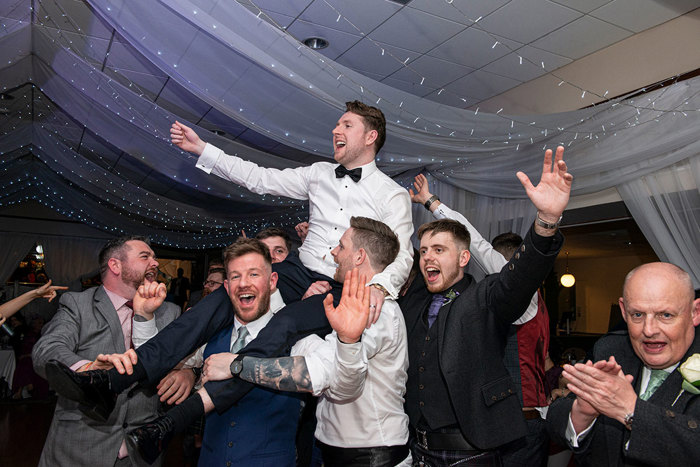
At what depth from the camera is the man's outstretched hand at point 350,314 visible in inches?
69.0

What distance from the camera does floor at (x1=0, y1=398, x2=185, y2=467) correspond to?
5533mm

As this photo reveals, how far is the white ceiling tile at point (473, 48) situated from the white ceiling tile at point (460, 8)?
9.1 inches

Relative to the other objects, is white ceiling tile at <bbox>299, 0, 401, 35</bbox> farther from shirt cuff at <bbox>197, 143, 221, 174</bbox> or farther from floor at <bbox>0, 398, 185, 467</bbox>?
floor at <bbox>0, 398, 185, 467</bbox>

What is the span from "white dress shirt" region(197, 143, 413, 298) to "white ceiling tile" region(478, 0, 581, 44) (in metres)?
1.98

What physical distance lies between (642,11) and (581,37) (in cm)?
49

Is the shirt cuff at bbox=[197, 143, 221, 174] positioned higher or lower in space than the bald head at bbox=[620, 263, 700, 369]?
higher

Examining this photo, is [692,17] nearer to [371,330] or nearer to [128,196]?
[371,330]

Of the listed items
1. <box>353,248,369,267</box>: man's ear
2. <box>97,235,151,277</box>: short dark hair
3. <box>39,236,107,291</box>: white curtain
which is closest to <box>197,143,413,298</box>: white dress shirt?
<box>353,248,369,267</box>: man's ear

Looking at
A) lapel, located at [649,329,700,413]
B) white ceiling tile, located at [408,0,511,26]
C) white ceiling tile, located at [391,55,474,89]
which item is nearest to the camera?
lapel, located at [649,329,700,413]

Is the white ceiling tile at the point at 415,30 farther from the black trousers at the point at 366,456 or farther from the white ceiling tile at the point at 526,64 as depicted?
the black trousers at the point at 366,456

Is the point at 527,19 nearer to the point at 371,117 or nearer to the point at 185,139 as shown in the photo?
the point at 371,117

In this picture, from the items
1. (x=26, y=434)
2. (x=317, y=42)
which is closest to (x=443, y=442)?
(x=317, y=42)

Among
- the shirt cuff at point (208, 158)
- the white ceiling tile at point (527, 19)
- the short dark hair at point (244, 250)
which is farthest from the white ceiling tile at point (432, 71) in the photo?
the short dark hair at point (244, 250)

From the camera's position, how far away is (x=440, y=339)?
2244 mm
